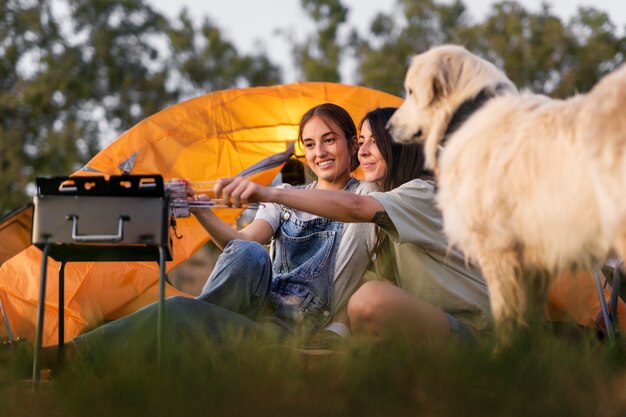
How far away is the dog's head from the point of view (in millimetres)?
3221

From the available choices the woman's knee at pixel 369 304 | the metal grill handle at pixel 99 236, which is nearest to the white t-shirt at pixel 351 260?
the woman's knee at pixel 369 304

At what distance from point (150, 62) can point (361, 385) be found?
21.2 m

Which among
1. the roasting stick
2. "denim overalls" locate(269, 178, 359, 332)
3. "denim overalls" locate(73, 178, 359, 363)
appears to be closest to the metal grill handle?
the roasting stick

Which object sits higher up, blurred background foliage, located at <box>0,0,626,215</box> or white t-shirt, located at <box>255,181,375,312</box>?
blurred background foliage, located at <box>0,0,626,215</box>

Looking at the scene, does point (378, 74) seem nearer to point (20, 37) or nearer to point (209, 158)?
point (20, 37)

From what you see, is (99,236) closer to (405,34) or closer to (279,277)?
(279,277)

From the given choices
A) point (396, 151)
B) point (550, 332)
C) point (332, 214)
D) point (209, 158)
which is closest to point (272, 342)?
point (332, 214)

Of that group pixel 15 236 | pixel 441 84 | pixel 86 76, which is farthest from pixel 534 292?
pixel 86 76

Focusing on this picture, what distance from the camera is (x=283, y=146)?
637 cm

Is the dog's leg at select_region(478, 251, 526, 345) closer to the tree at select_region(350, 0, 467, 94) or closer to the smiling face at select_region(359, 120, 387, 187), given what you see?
the smiling face at select_region(359, 120, 387, 187)

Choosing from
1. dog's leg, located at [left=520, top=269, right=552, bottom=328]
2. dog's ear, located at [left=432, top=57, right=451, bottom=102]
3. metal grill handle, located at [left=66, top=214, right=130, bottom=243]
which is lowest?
dog's leg, located at [left=520, top=269, right=552, bottom=328]

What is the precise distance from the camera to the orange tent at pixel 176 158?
511 cm

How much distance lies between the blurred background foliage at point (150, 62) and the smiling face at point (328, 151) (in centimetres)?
1396

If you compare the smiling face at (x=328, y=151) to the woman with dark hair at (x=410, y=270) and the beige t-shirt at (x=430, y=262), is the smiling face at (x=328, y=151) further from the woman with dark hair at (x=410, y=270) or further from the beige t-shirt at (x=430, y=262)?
the beige t-shirt at (x=430, y=262)
